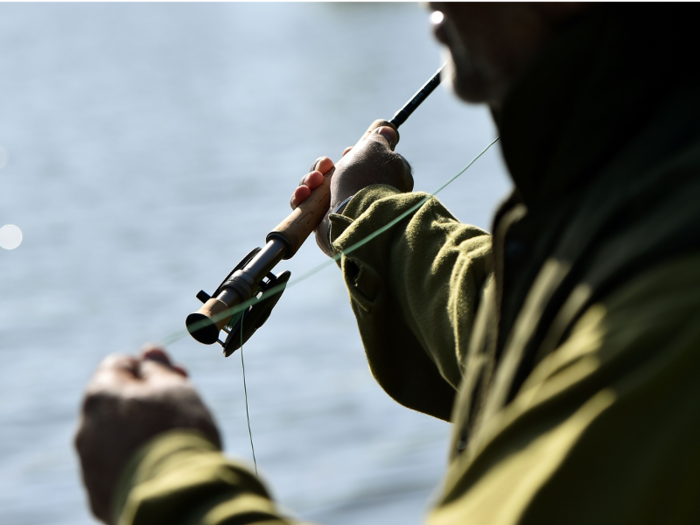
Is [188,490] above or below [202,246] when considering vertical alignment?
above

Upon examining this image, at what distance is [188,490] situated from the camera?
78 centimetres

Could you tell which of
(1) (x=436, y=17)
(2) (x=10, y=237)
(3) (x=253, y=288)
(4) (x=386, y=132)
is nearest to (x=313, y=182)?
(4) (x=386, y=132)

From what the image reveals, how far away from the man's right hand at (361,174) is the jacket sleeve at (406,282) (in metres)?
0.12

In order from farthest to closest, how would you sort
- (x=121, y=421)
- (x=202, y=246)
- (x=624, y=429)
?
1. (x=202, y=246)
2. (x=121, y=421)
3. (x=624, y=429)

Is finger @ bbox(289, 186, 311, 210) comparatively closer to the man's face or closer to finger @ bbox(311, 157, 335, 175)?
finger @ bbox(311, 157, 335, 175)

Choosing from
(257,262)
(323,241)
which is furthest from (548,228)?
(323,241)

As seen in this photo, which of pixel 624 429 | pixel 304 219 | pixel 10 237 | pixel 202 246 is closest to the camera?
pixel 624 429

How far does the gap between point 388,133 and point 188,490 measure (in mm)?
1303

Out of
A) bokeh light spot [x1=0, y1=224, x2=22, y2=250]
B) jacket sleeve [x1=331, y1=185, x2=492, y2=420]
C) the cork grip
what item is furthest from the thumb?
bokeh light spot [x1=0, y1=224, x2=22, y2=250]

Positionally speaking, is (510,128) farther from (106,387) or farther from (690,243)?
Answer: (106,387)

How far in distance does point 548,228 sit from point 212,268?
6726 millimetres

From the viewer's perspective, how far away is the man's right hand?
1810mm

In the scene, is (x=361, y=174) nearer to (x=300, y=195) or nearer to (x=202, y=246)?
(x=300, y=195)

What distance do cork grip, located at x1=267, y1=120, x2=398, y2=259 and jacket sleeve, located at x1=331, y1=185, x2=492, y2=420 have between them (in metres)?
0.11
